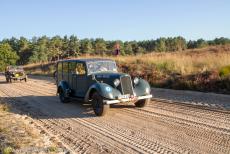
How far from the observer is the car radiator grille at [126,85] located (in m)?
12.3

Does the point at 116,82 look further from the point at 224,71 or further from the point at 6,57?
the point at 6,57

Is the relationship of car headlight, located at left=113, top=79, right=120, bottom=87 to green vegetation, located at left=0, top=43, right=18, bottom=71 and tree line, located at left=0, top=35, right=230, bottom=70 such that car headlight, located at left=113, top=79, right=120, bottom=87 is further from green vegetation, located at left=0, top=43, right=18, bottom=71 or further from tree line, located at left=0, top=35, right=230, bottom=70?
green vegetation, located at left=0, top=43, right=18, bottom=71

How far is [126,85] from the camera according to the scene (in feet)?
40.6

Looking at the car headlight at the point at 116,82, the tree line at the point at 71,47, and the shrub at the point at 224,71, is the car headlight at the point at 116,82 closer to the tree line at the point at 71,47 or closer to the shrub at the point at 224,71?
the shrub at the point at 224,71

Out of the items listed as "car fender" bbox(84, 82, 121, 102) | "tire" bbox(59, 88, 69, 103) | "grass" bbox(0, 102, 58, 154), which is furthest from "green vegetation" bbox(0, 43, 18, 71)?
"grass" bbox(0, 102, 58, 154)

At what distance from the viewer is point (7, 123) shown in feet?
35.5

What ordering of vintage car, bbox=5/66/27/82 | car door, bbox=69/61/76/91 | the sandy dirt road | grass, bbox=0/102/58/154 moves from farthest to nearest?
vintage car, bbox=5/66/27/82 → car door, bbox=69/61/76/91 → the sandy dirt road → grass, bbox=0/102/58/154

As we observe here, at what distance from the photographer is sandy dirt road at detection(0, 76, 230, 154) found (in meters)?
7.83

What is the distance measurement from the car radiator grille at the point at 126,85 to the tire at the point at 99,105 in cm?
82

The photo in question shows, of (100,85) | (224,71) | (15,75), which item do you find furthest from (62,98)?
(15,75)

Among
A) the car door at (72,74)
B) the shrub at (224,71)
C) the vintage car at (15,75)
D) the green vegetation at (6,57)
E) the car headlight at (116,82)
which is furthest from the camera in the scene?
the green vegetation at (6,57)

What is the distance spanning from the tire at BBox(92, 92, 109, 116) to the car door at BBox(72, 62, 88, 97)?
48.9 inches

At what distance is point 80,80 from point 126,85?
2.35 meters

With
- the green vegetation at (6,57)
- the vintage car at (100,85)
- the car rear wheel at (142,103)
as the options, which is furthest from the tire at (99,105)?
the green vegetation at (6,57)
